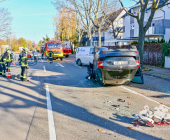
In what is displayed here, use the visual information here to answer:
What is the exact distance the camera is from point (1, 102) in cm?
682

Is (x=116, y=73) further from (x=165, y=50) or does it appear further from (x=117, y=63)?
(x=165, y=50)

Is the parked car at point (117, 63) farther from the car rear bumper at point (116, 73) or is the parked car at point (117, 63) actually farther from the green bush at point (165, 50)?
the green bush at point (165, 50)

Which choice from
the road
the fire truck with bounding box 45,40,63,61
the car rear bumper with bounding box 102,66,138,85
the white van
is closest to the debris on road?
the road

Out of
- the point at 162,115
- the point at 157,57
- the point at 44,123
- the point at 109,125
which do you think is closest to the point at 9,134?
the point at 44,123

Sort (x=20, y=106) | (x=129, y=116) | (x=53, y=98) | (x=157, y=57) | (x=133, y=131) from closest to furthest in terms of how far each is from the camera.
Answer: (x=133, y=131), (x=129, y=116), (x=20, y=106), (x=53, y=98), (x=157, y=57)

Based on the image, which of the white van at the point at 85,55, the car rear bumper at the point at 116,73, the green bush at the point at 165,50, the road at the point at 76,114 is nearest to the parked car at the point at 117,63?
the car rear bumper at the point at 116,73

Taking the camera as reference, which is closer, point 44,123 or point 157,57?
point 44,123

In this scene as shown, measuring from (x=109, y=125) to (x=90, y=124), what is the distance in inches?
16.7

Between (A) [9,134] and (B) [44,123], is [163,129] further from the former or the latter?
(A) [9,134]

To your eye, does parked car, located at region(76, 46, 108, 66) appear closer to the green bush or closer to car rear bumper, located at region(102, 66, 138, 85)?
the green bush

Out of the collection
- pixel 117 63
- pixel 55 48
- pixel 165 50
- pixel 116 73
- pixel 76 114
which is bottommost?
pixel 76 114

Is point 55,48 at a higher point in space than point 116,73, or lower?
higher

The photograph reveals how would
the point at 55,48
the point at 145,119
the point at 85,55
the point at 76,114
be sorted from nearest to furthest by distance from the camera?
the point at 145,119 → the point at 76,114 → the point at 85,55 → the point at 55,48

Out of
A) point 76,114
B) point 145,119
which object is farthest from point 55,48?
point 145,119
